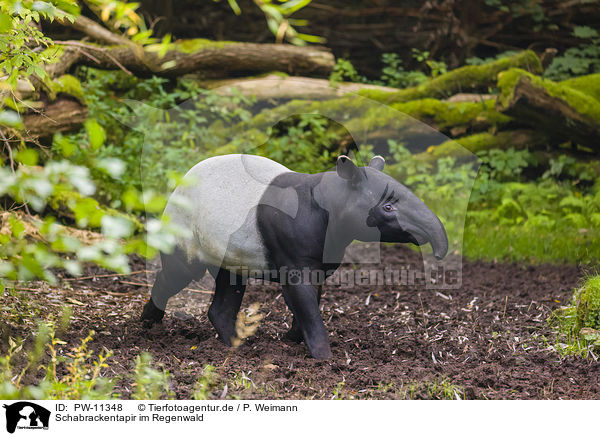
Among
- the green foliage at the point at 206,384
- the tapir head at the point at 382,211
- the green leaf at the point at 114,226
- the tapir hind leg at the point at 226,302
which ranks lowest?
the tapir hind leg at the point at 226,302

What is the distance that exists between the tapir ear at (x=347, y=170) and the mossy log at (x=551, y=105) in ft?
13.8

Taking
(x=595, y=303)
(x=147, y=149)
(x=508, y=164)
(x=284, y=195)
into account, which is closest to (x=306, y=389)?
(x=284, y=195)

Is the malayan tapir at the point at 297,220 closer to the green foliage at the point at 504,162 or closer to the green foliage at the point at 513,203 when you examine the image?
the green foliage at the point at 513,203

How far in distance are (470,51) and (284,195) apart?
7745 millimetres

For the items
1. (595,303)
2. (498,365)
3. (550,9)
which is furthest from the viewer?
(550,9)

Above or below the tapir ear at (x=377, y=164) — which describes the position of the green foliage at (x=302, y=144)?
below

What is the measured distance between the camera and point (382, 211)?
132 inches

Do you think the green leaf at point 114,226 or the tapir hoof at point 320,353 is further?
the tapir hoof at point 320,353

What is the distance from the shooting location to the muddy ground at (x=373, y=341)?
10.3 feet

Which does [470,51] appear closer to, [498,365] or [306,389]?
[498,365]

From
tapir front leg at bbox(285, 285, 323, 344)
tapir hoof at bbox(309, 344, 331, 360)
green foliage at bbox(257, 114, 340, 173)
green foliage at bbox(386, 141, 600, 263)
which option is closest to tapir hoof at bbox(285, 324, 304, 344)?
tapir front leg at bbox(285, 285, 323, 344)

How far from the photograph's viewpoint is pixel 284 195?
3512 mm
